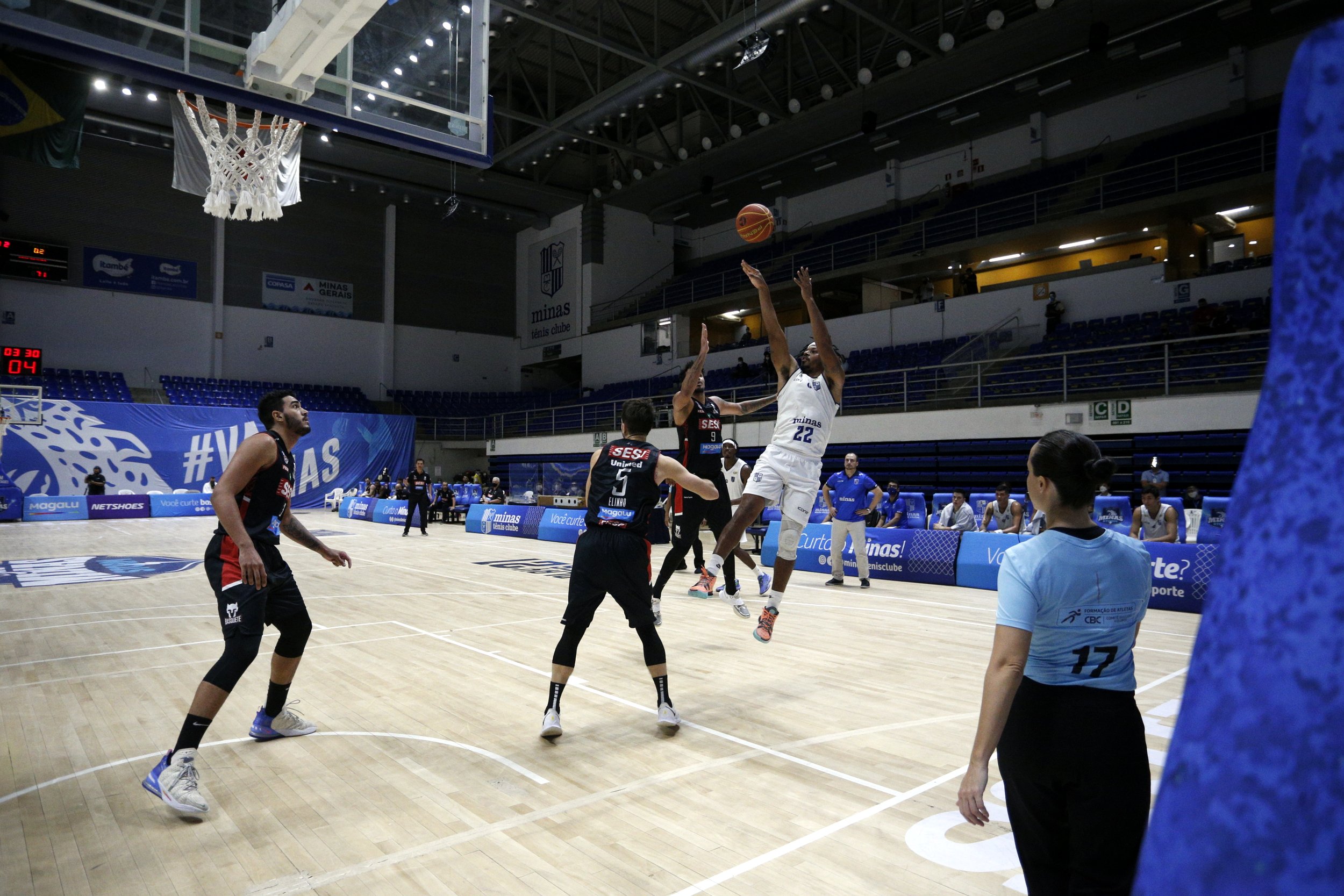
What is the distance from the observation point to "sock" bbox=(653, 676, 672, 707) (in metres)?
4.67

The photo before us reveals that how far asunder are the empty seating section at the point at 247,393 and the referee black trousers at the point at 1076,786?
93.0ft

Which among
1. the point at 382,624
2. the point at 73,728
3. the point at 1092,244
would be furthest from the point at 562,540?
the point at 1092,244

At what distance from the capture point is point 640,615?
4531mm

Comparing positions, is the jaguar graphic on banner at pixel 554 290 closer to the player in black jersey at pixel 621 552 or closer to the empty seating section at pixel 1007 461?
Answer: the empty seating section at pixel 1007 461

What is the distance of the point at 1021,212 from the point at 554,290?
65.1ft

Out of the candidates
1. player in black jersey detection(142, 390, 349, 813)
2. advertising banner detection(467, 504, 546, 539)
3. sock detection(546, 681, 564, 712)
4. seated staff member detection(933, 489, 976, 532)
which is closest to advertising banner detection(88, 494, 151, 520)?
advertising banner detection(467, 504, 546, 539)

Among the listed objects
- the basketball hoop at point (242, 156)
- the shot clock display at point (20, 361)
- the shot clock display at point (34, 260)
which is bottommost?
the shot clock display at point (20, 361)

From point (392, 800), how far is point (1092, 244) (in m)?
24.5

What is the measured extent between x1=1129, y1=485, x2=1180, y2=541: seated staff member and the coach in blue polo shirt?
3.25 meters

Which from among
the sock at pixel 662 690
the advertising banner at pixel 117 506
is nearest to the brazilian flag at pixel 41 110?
the sock at pixel 662 690

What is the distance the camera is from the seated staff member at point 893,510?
45.8 feet

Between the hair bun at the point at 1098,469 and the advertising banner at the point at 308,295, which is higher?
the advertising banner at the point at 308,295

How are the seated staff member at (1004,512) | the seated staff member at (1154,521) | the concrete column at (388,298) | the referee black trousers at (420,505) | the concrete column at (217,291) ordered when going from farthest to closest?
the concrete column at (388,298)
the concrete column at (217,291)
the referee black trousers at (420,505)
the seated staff member at (1004,512)
the seated staff member at (1154,521)

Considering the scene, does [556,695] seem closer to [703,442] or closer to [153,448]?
[703,442]
